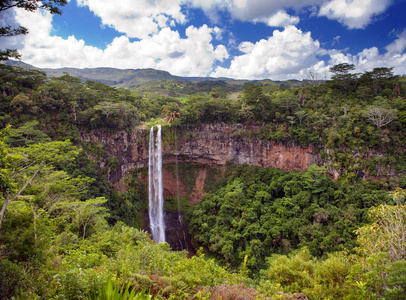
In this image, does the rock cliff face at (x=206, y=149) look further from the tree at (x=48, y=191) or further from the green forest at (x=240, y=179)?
the tree at (x=48, y=191)

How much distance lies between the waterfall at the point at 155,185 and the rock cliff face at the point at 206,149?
0.74m

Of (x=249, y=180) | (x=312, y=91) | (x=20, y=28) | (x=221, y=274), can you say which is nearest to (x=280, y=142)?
(x=249, y=180)

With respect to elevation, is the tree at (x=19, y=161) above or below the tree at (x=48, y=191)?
above

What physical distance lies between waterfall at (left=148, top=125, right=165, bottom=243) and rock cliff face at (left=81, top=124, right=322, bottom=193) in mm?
742

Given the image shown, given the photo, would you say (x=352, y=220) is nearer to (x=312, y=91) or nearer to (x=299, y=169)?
(x=299, y=169)

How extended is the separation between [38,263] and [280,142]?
76.6ft

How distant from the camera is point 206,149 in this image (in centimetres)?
2795

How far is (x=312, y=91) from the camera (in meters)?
26.5

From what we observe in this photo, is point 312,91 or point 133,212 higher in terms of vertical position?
point 312,91

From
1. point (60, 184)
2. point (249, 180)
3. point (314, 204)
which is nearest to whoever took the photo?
point (60, 184)

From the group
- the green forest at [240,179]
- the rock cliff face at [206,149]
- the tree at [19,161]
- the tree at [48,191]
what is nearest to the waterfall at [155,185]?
the rock cliff face at [206,149]

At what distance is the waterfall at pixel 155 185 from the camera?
24.9m

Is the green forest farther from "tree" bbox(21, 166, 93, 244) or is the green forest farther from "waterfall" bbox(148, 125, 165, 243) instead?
"waterfall" bbox(148, 125, 165, 243)

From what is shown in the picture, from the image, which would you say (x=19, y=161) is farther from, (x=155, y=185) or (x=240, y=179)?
(x=240, y=179)
